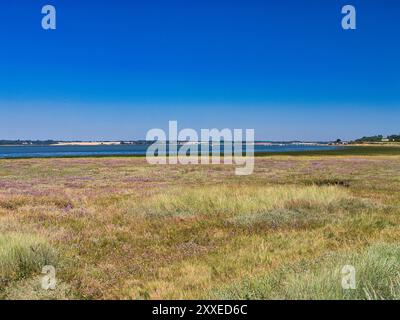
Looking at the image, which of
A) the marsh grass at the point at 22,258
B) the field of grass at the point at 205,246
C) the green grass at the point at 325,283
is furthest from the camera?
the marsh grass at the point at 22,258

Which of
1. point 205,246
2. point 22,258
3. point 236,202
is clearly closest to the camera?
point 22,258

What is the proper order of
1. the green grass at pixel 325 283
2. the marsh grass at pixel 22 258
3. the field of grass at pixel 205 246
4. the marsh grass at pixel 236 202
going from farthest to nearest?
1. the marsh grass at pixel 236 202
2. the marsh grass at pixel 22 258
3. the field of grass at pixel 205 246
4. the green grass at pixel 325 283

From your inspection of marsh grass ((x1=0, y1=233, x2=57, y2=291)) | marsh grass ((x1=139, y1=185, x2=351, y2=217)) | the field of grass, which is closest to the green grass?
the field of grass

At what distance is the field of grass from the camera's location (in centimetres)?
746

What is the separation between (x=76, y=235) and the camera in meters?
12.5

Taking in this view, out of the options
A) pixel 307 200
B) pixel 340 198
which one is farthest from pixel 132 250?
pixel 340 198

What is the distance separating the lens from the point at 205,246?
37.2 feet

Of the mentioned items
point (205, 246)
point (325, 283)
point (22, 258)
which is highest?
point (325, 283)

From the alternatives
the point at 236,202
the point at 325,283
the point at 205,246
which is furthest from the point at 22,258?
the point at 236,202

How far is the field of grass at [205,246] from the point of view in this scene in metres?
7.46

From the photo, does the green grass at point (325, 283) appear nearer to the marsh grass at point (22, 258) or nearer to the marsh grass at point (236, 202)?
the marsh grass at point (22, 258)

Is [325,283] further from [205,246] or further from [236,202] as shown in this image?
[236,202]

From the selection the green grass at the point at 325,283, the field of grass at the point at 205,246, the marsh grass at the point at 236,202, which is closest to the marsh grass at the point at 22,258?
the field of grass at the point at 205,246

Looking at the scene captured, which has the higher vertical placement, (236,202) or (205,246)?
(236,202)
